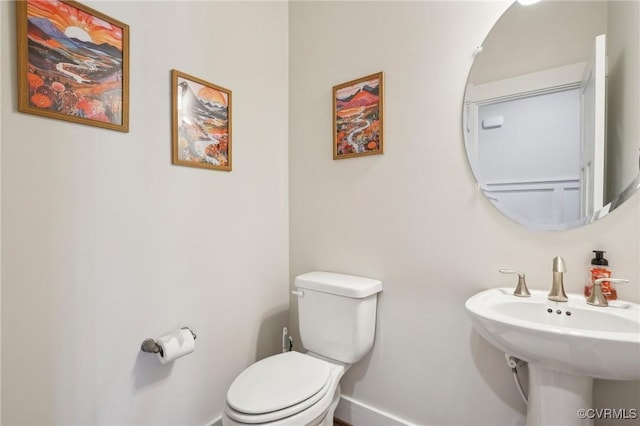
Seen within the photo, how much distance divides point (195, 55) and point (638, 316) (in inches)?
72.2

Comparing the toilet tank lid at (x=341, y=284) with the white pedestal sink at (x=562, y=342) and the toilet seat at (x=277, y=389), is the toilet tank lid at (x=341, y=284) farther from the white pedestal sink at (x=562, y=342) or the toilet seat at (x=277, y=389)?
the white pedestal sink at (x=562, y=342)

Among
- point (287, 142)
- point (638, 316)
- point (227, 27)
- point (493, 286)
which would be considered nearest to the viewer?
point (638, 316)

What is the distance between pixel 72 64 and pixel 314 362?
1418 millimetres

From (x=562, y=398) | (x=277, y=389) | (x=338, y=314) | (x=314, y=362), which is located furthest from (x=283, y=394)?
(x=562, y=398)

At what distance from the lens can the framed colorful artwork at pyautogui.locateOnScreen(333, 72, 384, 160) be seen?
4.79ft

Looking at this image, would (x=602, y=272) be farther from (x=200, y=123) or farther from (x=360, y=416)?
(x=200, y=123)

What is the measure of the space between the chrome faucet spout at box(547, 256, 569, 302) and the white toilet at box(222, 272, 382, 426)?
668 millimetres

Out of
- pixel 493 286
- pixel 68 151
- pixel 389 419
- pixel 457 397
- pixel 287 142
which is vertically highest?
pixel 287 142

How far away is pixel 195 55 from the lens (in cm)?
133

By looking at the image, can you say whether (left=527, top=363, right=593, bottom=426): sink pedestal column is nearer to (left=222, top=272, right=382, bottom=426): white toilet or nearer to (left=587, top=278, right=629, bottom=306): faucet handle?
(left=587, top=278, right=629, bottom=306): faucet handle

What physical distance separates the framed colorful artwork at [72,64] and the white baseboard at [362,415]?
164 cm

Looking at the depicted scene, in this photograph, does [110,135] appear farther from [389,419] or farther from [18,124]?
[389,419]

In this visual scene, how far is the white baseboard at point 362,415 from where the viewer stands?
4.65 ft

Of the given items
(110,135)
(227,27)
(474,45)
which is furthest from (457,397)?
(227,27)
